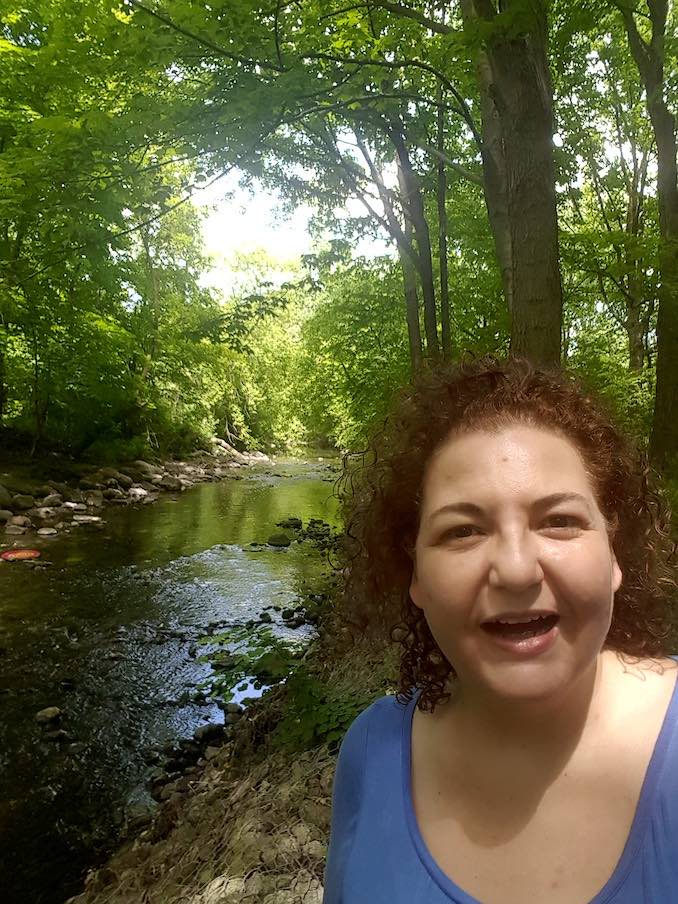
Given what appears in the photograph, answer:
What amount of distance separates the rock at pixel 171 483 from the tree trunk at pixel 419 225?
33.8 feet

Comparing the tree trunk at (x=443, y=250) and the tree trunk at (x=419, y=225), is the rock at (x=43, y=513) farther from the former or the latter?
the tree trunk at (x=443, y=250)

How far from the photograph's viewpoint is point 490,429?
3.14 ft

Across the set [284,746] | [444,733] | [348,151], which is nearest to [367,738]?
[444,733]

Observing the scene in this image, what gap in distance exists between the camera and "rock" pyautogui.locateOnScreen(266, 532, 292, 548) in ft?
35.8

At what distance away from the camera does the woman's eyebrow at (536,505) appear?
0.85 meters

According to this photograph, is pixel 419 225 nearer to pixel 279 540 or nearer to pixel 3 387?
pixel 279 540

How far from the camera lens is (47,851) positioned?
348 cm

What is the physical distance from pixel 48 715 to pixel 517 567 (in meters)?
5.23

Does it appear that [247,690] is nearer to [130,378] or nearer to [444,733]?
[444,733]

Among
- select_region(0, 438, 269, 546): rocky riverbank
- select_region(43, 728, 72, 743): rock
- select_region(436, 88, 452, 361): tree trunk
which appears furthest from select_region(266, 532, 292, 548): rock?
select_region(43, 728, 72, 743): rock

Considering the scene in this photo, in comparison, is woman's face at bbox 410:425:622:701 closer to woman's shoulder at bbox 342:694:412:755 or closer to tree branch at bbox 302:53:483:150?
woman's shoulder at bbox 342:694:412:755

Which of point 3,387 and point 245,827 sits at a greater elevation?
point 3,387

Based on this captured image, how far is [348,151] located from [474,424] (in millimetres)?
11404

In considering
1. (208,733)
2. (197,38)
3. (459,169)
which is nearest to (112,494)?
(208,733)
